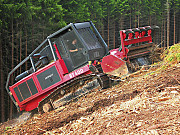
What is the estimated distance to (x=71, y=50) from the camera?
8.70 metres

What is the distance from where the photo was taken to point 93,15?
2950cm

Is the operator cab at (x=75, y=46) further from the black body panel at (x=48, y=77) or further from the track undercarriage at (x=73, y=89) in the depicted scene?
the track undercarriage at (x=73, y=89)

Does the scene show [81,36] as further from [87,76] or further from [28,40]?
[28,40]

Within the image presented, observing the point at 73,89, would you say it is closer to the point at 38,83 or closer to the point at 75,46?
the point at 75,46

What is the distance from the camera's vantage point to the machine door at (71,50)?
849cm

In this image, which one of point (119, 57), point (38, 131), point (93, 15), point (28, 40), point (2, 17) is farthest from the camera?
point (93, 15)

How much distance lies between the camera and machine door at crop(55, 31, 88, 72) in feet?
27.9

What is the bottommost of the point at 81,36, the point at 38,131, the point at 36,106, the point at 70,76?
the point at 36,106

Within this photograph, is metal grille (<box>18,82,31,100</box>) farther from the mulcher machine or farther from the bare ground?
the bare ground

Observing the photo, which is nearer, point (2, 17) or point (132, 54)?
point (132, 54)

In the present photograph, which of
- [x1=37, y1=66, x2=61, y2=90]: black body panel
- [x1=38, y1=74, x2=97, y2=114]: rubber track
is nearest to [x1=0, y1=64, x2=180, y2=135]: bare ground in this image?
[x1=38, y1=74, x2=97, y2=114]: rubber track

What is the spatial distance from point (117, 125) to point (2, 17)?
13.7m

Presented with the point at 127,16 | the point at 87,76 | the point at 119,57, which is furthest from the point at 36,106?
the point at 127,16

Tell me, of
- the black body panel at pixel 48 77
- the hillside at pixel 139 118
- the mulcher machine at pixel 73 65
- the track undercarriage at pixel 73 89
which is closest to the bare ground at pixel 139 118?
the hillside at pixel 139 118
